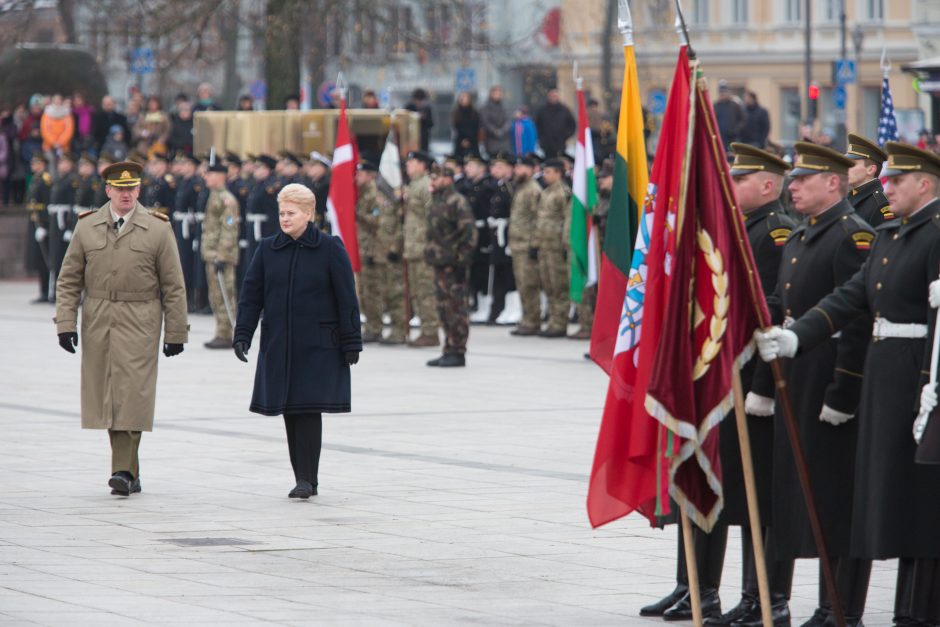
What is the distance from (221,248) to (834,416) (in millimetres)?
14504

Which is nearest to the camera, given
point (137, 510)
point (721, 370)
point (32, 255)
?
point (721, 370)

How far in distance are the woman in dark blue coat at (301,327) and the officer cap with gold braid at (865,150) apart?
304 cm

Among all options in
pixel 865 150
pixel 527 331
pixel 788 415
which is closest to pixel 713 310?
pixel 788 415

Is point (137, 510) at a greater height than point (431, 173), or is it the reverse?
point (431, 173)

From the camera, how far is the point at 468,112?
109ft

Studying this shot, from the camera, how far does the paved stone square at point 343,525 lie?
802cm

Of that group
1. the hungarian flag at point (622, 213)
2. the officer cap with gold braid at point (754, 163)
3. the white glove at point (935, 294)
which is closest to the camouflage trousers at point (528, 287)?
the hungarian flag at point (622, 213)

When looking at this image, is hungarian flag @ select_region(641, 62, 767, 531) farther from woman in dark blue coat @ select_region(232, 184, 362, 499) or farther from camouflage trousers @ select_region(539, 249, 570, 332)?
camouflage trousers @ select_region(539, 249, 570, 332)

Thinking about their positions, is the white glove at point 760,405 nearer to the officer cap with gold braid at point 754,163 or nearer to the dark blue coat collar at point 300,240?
the officer cap with gold braid at point 754,163

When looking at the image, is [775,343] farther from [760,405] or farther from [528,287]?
[528,287]

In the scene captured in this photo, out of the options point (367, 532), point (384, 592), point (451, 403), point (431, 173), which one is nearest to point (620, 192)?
point (367, 532)

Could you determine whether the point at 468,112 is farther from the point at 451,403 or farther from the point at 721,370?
the point at 721,370

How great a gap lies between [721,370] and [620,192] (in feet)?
13.2

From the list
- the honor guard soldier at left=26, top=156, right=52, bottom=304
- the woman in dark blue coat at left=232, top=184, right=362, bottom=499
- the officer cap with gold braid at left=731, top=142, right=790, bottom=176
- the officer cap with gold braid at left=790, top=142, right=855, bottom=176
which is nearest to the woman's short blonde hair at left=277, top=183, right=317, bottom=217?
the woman in dark blue coat at left=232, top=184, right=362, bottom=499
